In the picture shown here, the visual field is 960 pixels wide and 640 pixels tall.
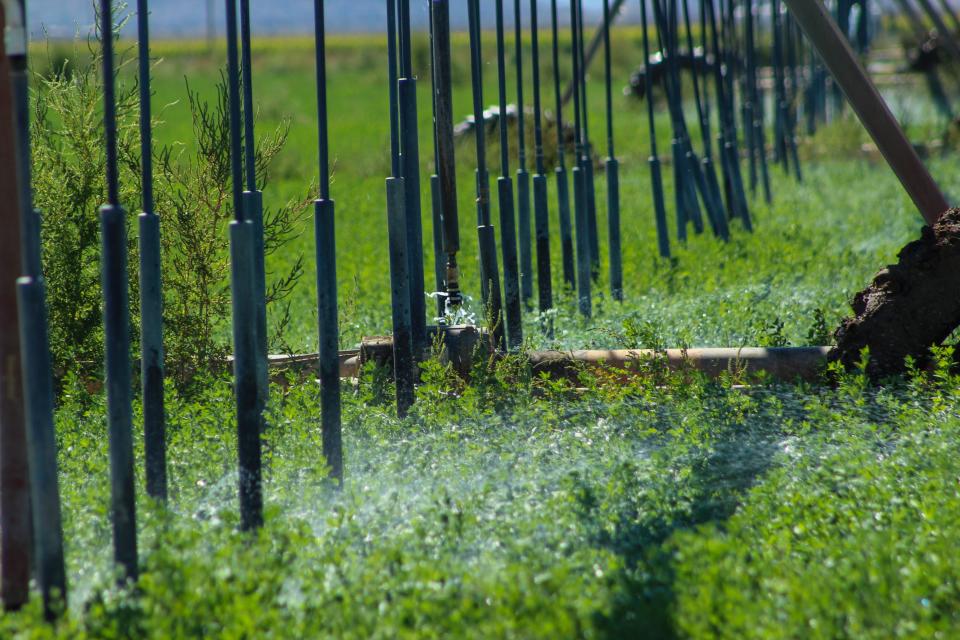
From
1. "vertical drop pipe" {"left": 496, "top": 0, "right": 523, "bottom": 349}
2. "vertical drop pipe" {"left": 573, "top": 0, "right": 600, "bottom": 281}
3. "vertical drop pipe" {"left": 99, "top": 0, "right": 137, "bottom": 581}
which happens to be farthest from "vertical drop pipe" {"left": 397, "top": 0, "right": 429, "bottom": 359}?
"vertical drop pipe" {"left": 573, "top": 0, "right": 600, "bottom": 281}

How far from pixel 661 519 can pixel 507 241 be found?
9.79 feet

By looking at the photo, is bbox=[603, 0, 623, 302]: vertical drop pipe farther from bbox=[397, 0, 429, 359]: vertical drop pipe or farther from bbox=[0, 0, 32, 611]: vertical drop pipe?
bbox=[0, 0, 32, 611]: vertical drop pipe

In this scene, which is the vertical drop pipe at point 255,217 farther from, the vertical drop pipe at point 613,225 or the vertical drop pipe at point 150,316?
the vertical drop pipe at point 613,225

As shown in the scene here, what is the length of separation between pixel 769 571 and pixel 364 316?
4.28 m

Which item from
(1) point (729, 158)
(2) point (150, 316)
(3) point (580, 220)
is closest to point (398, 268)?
(2) point (150, 316)

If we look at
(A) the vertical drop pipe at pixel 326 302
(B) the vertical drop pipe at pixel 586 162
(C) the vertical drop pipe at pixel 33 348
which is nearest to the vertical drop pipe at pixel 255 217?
(A) the vertical drop pipe at pixel 326 302

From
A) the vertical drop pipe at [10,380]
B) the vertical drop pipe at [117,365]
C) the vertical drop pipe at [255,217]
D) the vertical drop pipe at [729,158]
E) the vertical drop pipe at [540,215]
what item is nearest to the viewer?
the vertical drop pipe at [10,380]

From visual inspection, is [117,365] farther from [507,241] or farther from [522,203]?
[522,203]

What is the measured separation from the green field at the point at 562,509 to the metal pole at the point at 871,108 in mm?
771

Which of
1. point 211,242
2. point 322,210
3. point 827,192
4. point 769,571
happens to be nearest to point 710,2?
point 827,192

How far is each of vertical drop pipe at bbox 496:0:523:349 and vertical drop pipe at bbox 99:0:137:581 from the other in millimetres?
2866

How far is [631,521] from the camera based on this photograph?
3.95m

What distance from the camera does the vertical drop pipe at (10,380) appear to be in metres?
3.30

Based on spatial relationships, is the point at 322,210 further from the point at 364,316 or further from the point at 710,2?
the point at 710,2
